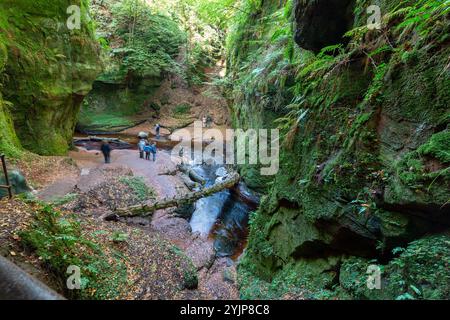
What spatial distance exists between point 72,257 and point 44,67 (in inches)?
487

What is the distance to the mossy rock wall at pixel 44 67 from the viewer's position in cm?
1178

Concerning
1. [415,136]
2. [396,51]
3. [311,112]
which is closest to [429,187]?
[415,136]

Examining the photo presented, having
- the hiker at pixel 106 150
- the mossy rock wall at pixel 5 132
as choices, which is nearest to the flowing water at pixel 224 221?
the hiker at pixel 106 150

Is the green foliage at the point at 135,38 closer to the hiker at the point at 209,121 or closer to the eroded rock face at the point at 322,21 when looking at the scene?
the hiker at the point at 209,121

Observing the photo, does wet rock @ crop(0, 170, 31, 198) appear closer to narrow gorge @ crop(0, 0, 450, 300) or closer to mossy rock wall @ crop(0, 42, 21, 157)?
narrow gorge @ crop(0, 0, 450, 300)

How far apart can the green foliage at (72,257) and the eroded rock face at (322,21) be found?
22.2ft

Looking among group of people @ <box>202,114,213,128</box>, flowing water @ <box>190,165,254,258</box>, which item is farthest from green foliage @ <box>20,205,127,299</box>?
group of people @ <box>202,114,213,128</box>

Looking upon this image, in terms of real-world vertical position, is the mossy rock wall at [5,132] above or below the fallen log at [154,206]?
above

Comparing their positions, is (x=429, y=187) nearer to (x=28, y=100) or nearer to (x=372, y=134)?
(x=372, y=134)

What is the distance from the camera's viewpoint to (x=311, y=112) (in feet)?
20.1

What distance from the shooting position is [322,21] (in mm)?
6074

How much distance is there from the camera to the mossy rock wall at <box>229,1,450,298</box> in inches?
140

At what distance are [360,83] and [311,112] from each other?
120 cm

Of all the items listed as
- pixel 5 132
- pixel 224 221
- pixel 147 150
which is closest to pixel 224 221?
pixel 224 221
